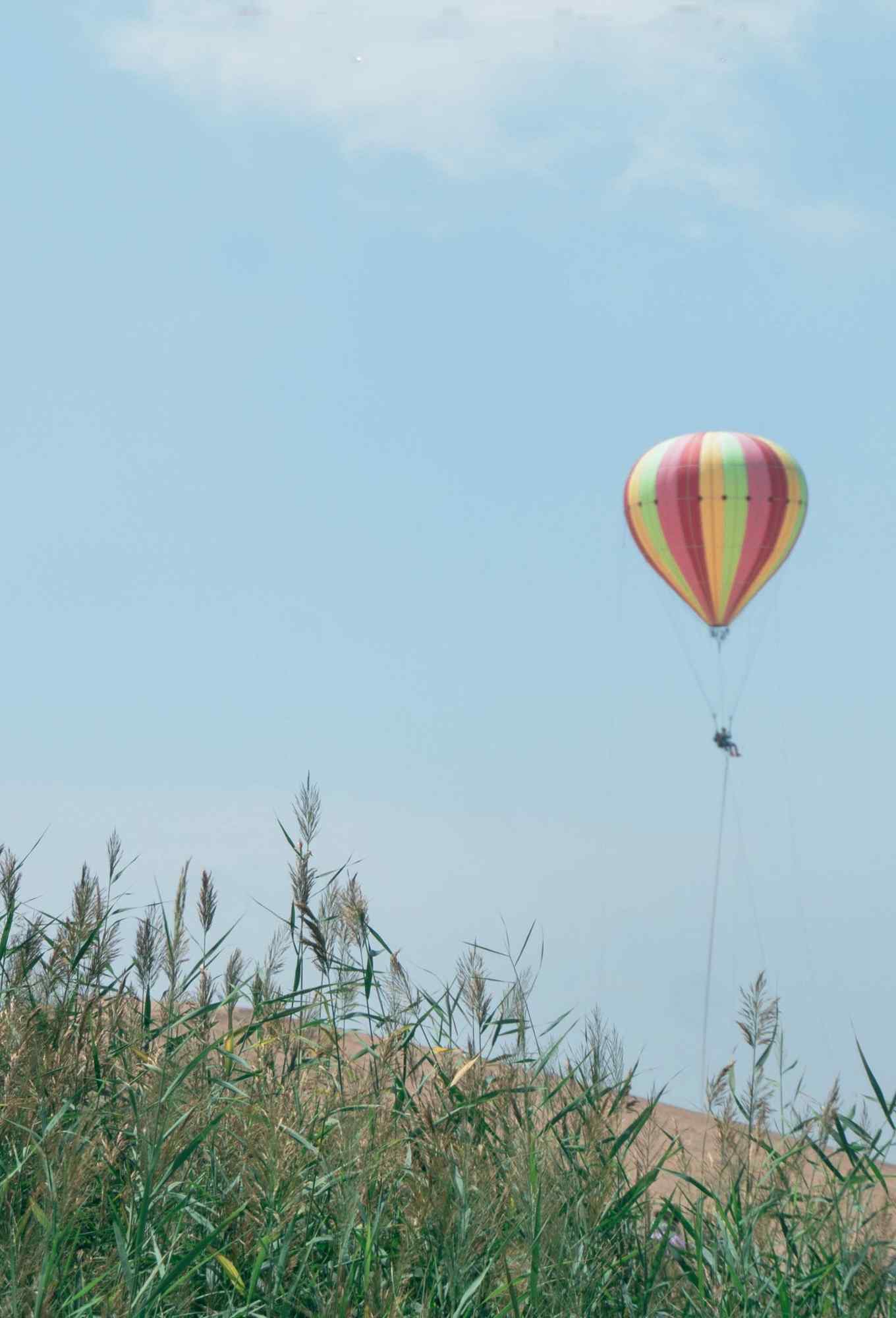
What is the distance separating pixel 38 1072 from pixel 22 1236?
2.31ft

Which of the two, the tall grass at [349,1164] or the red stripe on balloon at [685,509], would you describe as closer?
the tall grass at [349,1164]

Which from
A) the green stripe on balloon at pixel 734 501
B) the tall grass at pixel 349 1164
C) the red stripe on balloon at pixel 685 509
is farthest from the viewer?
the red stripe on balloon at pixel 685 509

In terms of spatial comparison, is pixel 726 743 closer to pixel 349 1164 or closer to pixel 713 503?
pixel 713 503

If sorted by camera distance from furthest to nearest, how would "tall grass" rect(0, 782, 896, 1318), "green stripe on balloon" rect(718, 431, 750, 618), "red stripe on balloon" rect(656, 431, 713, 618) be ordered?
"red stripe on balloon" rect(656, 431, 713, 618)
"green stripe on balloon" rect(718, 431, 750, 618)
"tall grass" rect(0, 782, 896, 1318)

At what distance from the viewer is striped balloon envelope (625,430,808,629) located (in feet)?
110

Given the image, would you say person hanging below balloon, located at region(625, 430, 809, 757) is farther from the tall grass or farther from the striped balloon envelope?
the tall grass

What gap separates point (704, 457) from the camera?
33.8 m

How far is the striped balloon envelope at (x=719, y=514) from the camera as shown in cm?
3341

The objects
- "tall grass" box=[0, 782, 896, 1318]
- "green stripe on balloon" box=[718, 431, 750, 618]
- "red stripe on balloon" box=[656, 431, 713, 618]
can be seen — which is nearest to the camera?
"tall grass" box=[0, 782, 896, 1318]

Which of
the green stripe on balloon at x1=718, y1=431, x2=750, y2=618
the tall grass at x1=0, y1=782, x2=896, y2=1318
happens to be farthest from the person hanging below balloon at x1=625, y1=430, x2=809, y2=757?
the tall grass at x1=0, y1=782, x2=896, y2=1318

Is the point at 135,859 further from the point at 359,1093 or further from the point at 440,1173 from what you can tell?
the point at 440,1173

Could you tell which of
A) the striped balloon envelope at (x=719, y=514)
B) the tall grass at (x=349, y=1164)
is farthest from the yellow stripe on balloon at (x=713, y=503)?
the tall grass at (x=349, y=1164)

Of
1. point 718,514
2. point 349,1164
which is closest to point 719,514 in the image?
point 718,514

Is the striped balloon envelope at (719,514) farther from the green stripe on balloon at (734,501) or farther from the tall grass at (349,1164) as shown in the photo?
the tall grass at (349,1164)
